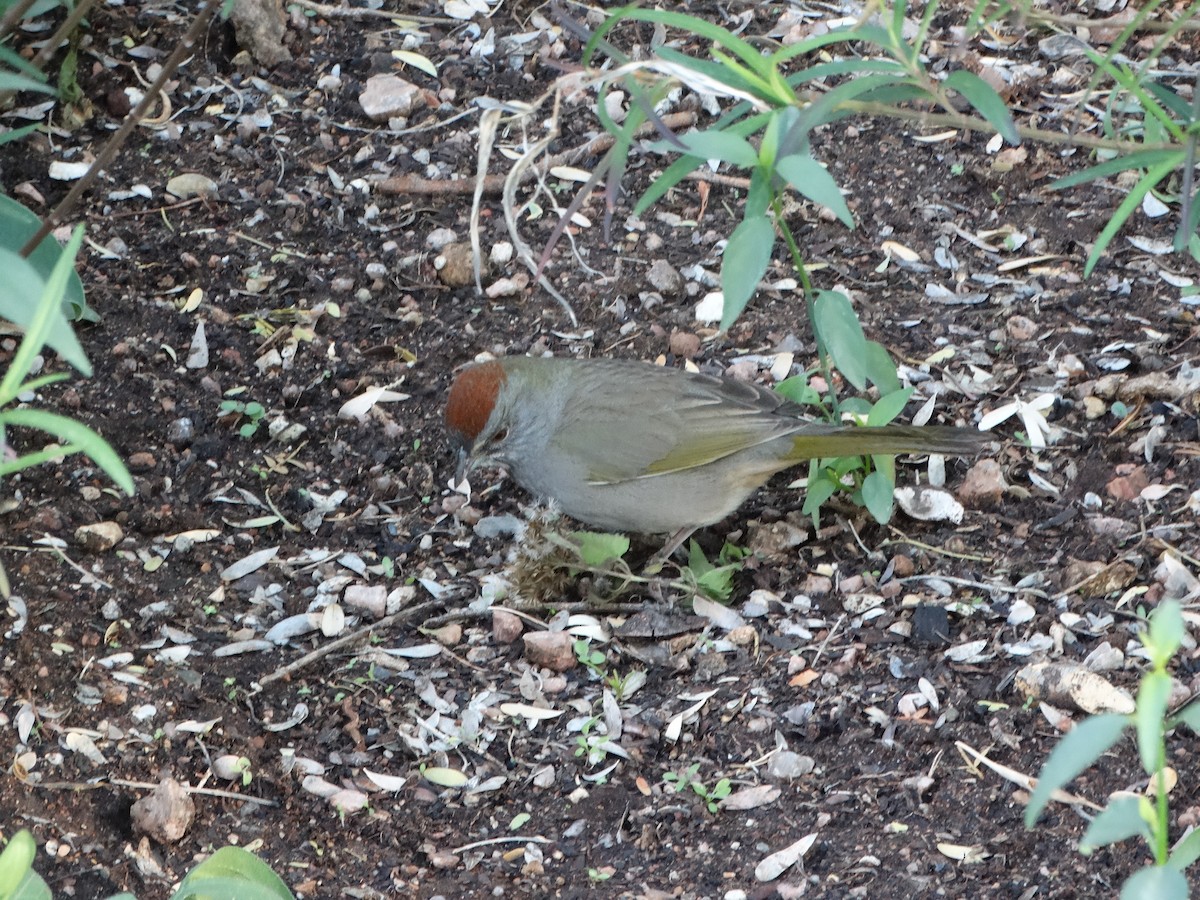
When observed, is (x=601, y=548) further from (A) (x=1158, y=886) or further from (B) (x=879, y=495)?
(A) (x=1158, y=886)

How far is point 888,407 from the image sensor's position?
3.75 meters

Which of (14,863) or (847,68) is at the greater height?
(847,68)

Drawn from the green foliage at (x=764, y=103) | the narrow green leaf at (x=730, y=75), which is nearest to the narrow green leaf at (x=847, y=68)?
the green foliage at (x=764, y=103)

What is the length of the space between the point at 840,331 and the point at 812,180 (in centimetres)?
139

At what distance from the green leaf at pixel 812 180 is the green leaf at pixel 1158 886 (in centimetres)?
91

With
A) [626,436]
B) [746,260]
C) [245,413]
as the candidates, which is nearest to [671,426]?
[626,436]

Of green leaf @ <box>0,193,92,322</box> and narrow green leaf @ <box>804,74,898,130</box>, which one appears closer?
narrow green leaf @ <box>804,74,898,130</box>

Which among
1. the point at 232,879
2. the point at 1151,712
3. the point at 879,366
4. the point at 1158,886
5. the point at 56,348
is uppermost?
the point at 56,348

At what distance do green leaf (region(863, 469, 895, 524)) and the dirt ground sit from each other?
0.20 m

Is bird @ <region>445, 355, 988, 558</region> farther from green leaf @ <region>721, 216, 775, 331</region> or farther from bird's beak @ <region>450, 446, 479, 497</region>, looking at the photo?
green leaf @ <region>721, 216, 775, 331</region>

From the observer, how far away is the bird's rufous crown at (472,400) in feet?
13.3

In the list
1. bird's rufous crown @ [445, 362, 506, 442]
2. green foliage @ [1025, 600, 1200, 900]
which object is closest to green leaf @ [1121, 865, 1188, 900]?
green foliage @ [1025, 600, 1200, 900]

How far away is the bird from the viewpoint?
4082 millimetres

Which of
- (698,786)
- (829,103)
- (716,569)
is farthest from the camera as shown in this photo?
(716,569)
